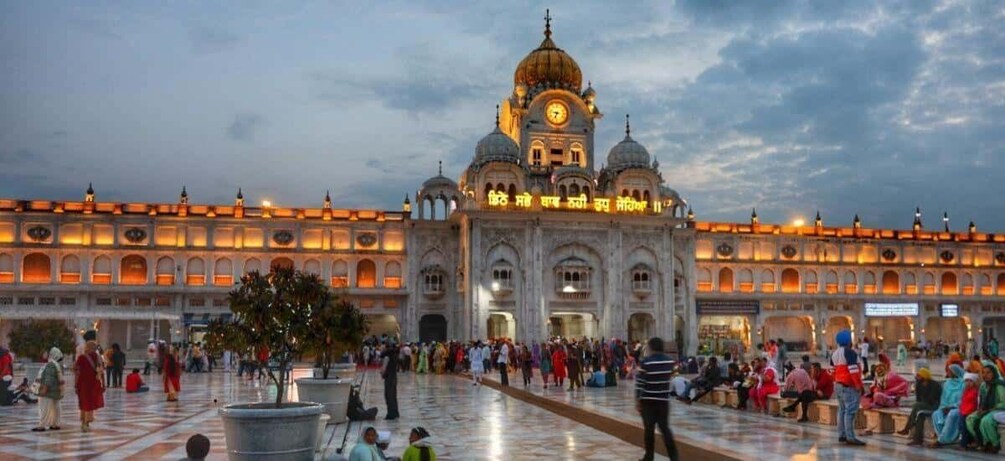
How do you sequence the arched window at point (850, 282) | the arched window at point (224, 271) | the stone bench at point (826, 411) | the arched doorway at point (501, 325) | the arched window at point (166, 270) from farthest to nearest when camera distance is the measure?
1. the arched window at point (850, 282)
2. the arched window at point (224, 271)
3. the arched window at point (166, 270)
4. the arched doorway at point (501, 325)
5. the stone bench at point (826, 411)

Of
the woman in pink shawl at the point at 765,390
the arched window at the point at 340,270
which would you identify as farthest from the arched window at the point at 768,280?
the woman in pink shawl at the point at 765,390

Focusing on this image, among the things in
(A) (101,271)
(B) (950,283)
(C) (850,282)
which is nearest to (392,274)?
(A) (101,271)

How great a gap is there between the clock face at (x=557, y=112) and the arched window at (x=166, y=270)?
76.7ft

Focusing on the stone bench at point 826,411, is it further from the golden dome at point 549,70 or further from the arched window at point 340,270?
the golden dome at point 549,70

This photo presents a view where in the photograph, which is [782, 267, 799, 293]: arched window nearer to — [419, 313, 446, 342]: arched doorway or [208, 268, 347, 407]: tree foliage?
[419, 313, 446, 342]: arched doorway

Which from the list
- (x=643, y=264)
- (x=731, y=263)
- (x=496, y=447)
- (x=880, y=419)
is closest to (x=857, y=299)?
(x=731, y=263)

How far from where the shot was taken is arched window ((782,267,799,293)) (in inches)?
2228

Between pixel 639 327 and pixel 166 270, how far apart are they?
26.6 meters

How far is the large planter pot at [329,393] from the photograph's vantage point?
16125 mm

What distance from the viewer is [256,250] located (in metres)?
49.0

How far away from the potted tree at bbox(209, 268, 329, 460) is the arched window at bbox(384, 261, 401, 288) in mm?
38771

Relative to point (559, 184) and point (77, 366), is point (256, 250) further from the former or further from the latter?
point (77, 366)

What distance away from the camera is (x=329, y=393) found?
16.2m

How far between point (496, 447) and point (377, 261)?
37661 mm
